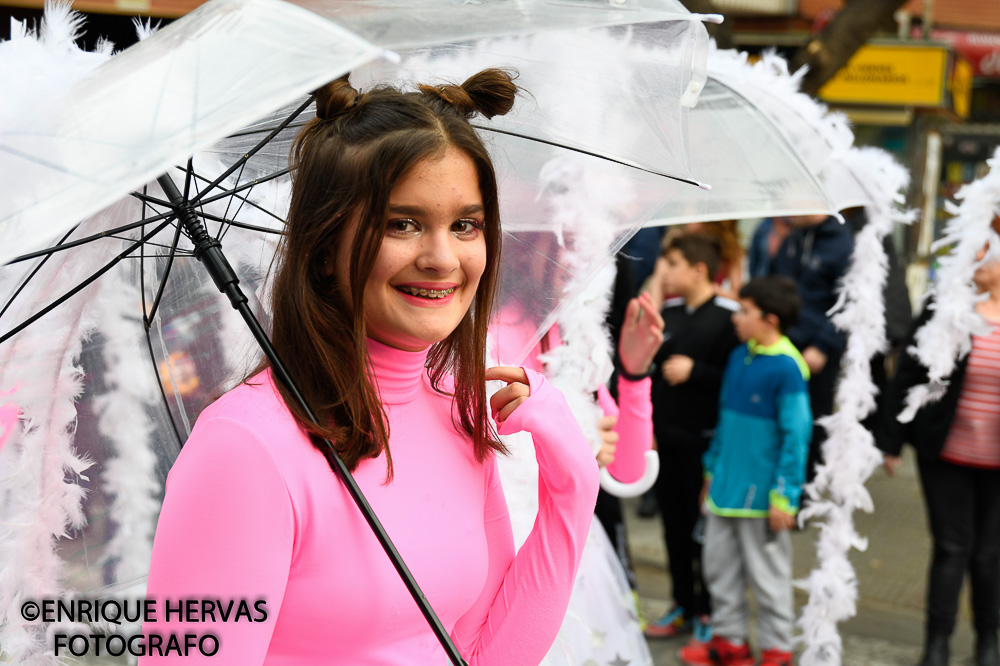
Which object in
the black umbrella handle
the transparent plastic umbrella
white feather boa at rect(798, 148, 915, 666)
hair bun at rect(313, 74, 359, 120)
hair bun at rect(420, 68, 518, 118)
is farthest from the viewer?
white feather boa at rect(798, 148, 915, 666)

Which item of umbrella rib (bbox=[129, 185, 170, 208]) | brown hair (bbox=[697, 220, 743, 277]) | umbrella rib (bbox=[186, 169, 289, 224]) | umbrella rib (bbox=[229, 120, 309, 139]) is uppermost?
brown hair (bbox=[697, 220, 743, 277])

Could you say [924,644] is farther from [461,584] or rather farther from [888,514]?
[461,584]

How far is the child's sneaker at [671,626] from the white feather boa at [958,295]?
1.51 m

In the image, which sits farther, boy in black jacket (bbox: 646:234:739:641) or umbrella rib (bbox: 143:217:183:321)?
boy in black jacket (bbox: 646:234:739:641)

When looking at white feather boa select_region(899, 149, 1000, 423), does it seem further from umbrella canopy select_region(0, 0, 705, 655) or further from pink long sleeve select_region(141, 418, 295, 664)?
pink long sleeve select_region(141, 418, 295, 664)

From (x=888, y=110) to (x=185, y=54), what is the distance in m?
11.0

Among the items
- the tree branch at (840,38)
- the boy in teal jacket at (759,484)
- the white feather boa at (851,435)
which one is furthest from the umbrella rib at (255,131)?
the tree branch at (840,38)

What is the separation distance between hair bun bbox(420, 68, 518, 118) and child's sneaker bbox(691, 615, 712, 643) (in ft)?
11.7

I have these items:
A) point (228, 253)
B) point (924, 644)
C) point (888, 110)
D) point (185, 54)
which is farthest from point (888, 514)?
point (185, 54)

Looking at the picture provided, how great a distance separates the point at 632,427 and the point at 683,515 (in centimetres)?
206

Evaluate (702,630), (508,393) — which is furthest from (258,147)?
(702,630)

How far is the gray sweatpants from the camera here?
4383 millimetres

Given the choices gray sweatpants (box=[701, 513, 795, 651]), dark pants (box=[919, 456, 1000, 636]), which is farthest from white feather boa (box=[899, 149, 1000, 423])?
gray sweatpants (box=[701, 513, 795, 651])

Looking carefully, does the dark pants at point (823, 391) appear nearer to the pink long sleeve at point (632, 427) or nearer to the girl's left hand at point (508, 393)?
the pink long sleeve at point (632, 427)
